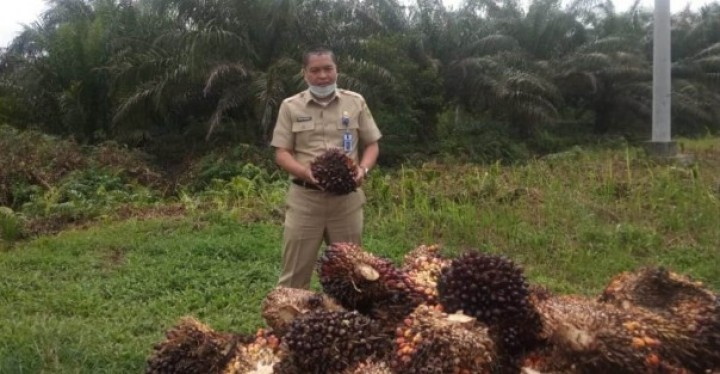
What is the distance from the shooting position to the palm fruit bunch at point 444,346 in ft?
4.76

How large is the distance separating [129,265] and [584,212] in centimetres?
398

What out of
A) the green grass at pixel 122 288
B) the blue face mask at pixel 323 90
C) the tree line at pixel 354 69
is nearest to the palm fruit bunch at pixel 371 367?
the blue face mask at pixel 323 90

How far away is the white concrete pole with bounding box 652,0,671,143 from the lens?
1180 cm

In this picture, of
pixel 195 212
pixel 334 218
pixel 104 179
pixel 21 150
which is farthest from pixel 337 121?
pixel 21 150

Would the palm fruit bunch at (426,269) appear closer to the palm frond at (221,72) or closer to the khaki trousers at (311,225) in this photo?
the khaki trousers at (311,225)

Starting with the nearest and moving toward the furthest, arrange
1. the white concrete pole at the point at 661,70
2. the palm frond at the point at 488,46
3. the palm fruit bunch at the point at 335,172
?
the palm fruit bunch at the point at 335,172 < the white concrete pole at the point at 661,70 < the palm frond at the point at 488,46

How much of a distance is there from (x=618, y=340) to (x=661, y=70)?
11.9 metres

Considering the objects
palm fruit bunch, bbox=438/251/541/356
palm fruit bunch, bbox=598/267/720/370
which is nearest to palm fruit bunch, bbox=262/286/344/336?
palm fruit bunch, bbox=438/251/541/356

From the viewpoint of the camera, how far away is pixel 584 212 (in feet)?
22.3

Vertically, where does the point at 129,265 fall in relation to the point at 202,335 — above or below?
below

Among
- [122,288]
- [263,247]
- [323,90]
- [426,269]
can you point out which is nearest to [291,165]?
[323,90]

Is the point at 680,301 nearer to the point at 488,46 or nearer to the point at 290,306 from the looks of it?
the point at 290,306

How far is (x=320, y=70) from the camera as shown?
317cm

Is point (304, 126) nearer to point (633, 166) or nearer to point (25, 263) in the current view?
point (25, 263)
